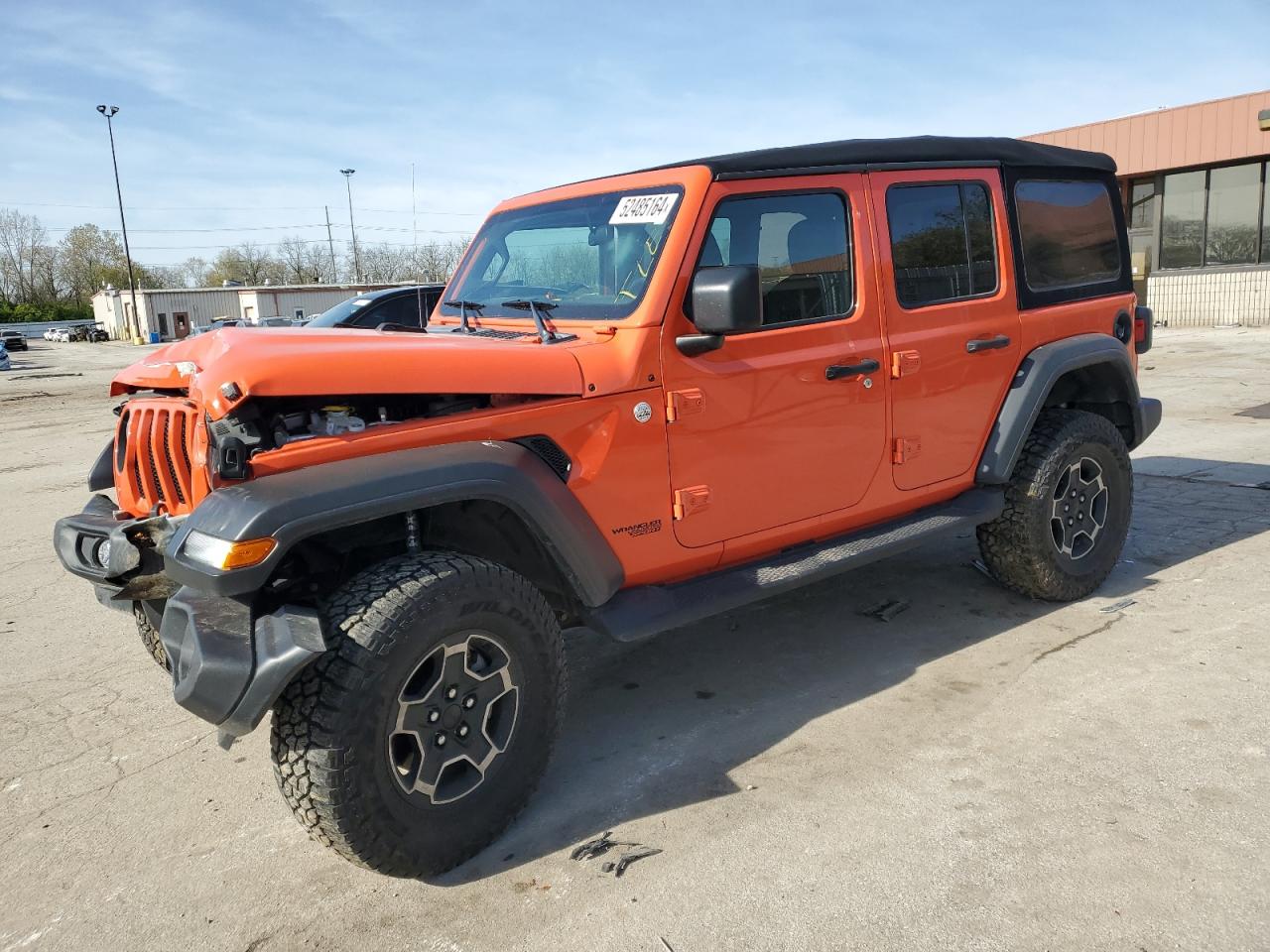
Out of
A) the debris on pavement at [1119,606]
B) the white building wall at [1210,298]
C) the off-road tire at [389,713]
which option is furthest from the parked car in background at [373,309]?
the white building wall at [1210,298]

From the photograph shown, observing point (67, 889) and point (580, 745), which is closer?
point (67, 889)

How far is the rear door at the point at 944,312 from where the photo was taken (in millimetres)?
3850

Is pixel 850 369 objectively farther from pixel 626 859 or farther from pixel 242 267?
pixel 242 267

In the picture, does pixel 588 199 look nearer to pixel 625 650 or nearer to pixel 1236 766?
pixel 625 650

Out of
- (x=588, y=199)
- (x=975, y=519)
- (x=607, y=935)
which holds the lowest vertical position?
(x=607, y=935)

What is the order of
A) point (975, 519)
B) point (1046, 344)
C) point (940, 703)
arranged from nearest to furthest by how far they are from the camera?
point (940, 703) → point (975, 519) → point (1046, 344)

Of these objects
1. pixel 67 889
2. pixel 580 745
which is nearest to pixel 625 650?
pixel 580 745

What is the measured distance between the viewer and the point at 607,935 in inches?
96.0

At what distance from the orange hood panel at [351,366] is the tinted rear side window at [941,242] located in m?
1.52

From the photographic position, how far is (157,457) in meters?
2.92

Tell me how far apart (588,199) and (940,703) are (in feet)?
7.72

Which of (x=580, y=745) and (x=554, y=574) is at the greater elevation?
(x=554, y=574)

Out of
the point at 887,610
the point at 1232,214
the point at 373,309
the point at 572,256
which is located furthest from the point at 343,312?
the point at 1232,214

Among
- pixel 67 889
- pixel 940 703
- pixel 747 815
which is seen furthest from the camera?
pixel 940 703
